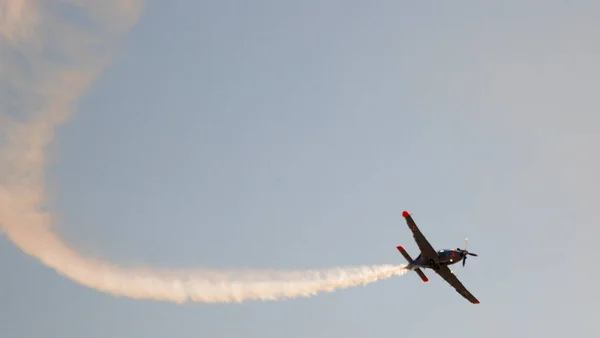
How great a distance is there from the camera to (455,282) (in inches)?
4156

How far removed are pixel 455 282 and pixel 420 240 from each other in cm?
1315

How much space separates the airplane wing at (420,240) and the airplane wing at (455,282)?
142 inches

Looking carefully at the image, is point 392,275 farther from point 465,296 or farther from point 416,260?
point 465,296

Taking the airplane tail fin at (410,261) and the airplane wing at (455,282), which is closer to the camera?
the airplane tail fin at (410,261)

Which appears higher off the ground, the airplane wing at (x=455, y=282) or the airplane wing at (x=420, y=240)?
the airplane wing at (x=420, y=240)

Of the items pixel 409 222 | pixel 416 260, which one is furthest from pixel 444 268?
pixel 409 222

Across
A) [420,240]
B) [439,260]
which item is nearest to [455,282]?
[439,260]

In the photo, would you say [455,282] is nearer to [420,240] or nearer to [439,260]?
[439,260]

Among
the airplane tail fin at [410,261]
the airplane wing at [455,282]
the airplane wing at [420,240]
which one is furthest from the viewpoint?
the airplane wing at [455,282]

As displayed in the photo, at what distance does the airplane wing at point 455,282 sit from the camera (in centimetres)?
10206

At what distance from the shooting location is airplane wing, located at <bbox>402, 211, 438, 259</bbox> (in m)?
93.8

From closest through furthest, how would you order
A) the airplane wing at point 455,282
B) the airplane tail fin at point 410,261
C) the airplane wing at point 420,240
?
the airplane wing at point 420,240 → the airplane tail fin at point 410,261 → the airplane wing at point 455,282

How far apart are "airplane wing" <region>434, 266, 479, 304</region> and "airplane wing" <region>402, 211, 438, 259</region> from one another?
11.8 feet

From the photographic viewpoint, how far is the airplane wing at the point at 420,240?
93.8 meters
